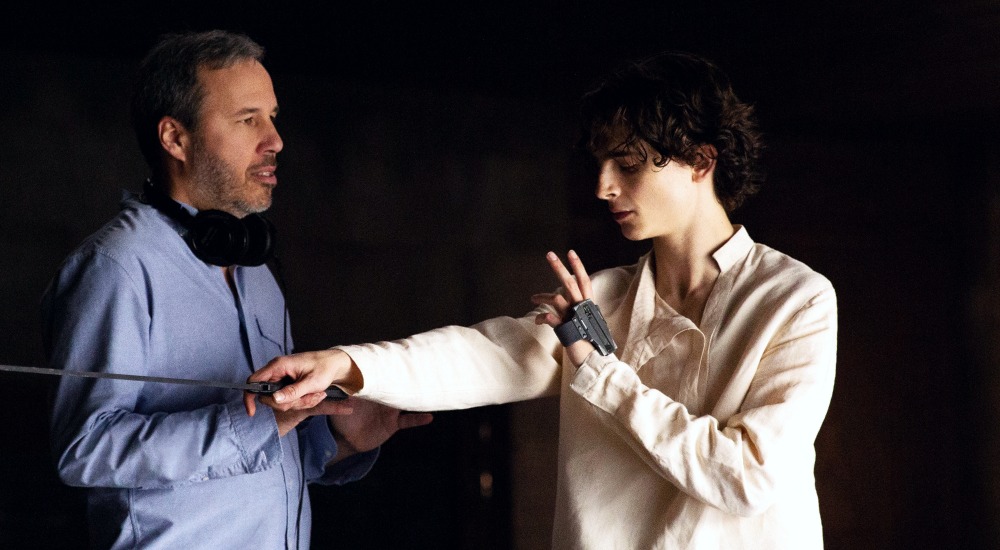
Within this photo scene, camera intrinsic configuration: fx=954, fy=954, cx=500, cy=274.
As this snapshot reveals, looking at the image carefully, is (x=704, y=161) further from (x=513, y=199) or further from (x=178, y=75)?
(x=513, y=199)

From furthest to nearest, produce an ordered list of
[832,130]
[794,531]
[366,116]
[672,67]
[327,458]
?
[366,116], [832,130], [327,458], [672,67], [794,531]

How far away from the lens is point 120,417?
1.36 m

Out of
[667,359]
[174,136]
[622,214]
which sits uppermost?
[174,136]

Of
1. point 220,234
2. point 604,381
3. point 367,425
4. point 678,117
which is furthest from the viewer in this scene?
point 367,425

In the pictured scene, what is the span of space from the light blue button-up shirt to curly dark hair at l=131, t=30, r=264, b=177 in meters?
0.18

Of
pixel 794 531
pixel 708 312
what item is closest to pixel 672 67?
pixel 708 312

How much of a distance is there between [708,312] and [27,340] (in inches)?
83.3

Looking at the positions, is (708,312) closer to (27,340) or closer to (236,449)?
(236,449)

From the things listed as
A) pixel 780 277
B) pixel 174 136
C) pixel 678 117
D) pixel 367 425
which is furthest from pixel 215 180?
pixel 780 277

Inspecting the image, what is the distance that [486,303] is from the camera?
2.99 m

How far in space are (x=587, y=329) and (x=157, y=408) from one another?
2.19ft

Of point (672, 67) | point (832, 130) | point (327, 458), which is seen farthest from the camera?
point (832, 130)

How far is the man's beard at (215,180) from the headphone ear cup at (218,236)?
3.4 inches

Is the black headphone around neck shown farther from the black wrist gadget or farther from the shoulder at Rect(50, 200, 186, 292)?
the black wrist gadget
